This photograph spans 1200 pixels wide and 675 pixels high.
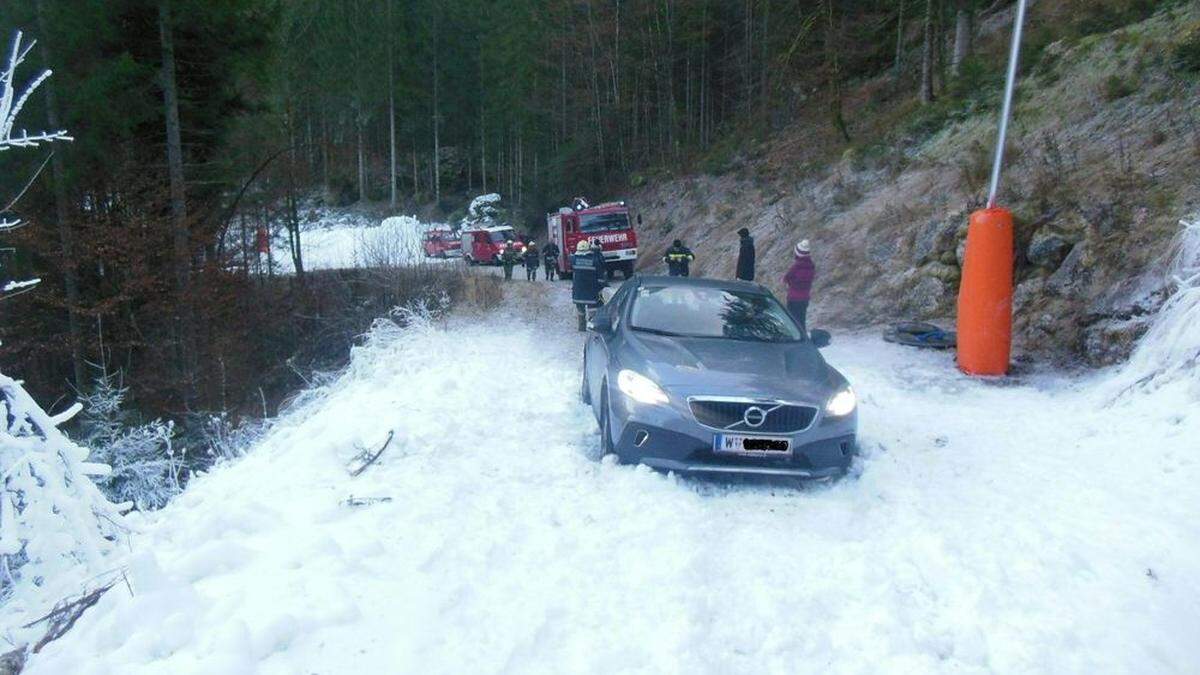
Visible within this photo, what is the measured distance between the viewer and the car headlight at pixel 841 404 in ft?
17.7

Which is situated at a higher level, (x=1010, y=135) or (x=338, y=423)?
(x=1010, y=135)

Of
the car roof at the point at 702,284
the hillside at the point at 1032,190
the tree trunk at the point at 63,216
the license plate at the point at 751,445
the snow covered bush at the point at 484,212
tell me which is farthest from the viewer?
the snow covered bush at the point at 484,212

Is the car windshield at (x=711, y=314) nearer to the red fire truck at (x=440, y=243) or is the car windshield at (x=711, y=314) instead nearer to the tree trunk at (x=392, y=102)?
the red fire truck at (x=440, y=243)

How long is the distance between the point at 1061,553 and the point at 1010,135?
1325 centimetres

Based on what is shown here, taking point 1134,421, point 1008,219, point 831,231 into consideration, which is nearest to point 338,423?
point 1134,421

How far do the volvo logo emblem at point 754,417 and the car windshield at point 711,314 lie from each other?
4.50ft

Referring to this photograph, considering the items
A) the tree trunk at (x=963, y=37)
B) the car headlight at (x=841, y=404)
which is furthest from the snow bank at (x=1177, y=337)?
the tree trunk at (x=963, y=37)

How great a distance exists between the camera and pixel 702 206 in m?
28.5

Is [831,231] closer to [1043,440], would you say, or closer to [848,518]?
[1043,440]

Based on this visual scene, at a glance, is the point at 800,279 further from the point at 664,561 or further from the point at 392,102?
the point at 392,102

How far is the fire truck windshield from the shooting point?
81.6ft

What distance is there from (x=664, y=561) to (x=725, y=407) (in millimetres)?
1333

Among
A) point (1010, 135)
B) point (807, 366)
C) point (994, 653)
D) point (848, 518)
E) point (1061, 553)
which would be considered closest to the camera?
point (994, 653)

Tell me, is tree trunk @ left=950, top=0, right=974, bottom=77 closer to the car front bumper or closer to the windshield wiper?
the windshield wiper
